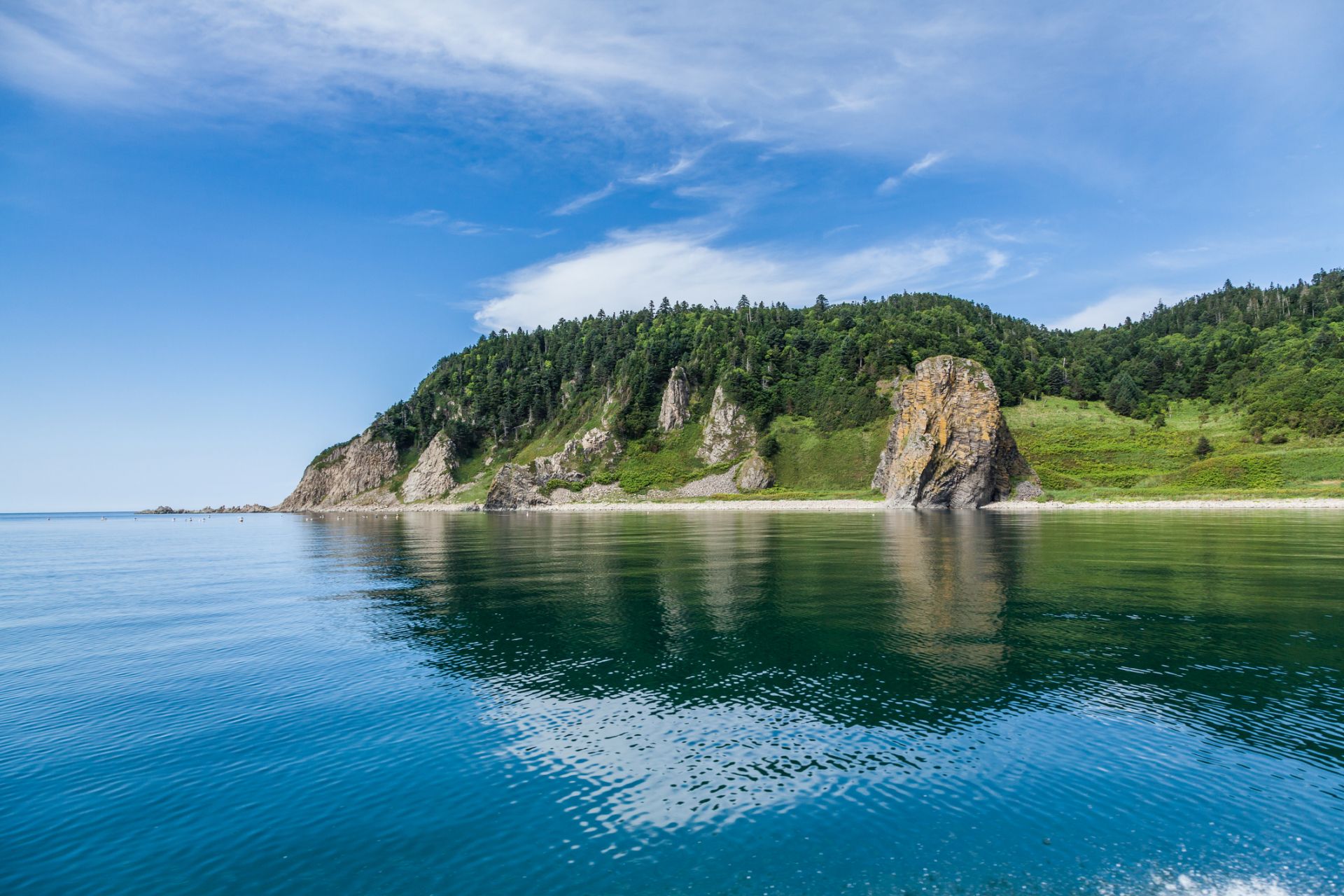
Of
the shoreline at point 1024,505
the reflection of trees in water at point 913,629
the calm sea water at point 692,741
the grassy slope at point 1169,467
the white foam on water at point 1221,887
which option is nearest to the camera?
the white foam on water at point 1221,887

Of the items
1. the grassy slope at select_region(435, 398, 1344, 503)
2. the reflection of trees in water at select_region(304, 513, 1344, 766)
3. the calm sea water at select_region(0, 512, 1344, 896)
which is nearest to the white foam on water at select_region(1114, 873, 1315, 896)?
the calm sea water at select_region(0, 512, 1344, 896)

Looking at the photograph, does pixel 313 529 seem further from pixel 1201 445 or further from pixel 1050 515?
pixel 1201 445

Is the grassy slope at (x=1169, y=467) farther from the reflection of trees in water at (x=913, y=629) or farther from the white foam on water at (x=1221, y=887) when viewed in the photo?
the white foam on water at (x=1221, y=887)

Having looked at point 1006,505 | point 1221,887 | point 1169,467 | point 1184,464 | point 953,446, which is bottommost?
point 1006,505

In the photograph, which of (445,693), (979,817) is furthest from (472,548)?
(979,817)

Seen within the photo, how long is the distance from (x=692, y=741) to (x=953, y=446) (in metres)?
155

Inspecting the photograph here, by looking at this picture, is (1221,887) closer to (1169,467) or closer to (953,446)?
(953,446)

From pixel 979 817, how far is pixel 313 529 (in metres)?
143

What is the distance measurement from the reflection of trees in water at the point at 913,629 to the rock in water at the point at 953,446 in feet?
303

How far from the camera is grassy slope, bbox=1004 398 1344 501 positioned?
136375 mm

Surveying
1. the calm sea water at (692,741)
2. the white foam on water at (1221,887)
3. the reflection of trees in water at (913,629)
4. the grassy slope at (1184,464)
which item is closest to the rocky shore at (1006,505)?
the grassy slope at (1184,464)

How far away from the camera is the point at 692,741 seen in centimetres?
1806

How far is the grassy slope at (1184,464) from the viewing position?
136m

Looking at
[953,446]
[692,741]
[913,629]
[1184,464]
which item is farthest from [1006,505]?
[692,741]
